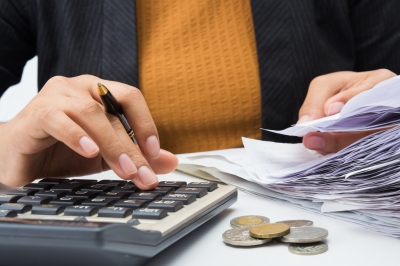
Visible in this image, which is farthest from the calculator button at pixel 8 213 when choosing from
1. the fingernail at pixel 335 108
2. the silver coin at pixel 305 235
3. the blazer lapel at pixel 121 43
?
the blazer lapel at pixel 121 43

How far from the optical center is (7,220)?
334mm

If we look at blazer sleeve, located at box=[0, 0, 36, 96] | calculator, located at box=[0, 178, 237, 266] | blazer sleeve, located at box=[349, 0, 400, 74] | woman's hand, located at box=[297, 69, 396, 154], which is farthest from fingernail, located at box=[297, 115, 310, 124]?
blazer sleeve, located at box=[0, 0, 36, 96]

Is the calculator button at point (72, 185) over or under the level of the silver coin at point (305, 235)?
over

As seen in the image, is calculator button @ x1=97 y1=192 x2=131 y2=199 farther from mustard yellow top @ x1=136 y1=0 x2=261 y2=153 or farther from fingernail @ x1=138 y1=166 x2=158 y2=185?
mustard yellow top @ x1=136 y1=0 x2=261 y2=153

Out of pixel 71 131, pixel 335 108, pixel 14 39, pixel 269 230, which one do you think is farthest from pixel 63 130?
pixel 14 39

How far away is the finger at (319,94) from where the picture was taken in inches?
26.5

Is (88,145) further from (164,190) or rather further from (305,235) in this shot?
(305,235)

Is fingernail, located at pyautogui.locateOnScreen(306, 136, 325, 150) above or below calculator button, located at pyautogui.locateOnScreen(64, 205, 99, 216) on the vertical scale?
above

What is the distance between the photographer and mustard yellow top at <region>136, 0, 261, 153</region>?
0.97m

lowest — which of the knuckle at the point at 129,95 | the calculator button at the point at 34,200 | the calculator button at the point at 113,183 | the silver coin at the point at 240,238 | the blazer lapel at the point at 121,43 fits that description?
the silver coin at the point at 240,238

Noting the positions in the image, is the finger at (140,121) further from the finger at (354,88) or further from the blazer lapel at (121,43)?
the blazer lapel at (121,43)

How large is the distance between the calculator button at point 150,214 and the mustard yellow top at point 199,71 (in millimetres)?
609

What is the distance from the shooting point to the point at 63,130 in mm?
464

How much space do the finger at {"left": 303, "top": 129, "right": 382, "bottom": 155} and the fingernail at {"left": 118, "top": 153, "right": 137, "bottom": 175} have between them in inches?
7.7
